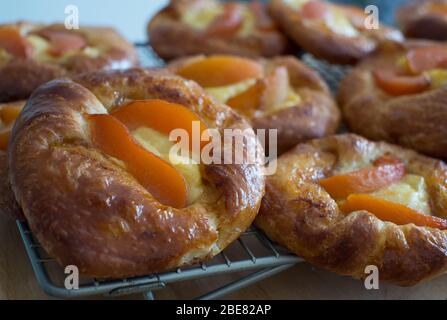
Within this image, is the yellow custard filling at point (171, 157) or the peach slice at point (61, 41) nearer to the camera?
the yellow custard filling at point (171, 157)

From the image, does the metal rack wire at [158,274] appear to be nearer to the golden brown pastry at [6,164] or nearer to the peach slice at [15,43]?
the golden brown pastry at [6,164]

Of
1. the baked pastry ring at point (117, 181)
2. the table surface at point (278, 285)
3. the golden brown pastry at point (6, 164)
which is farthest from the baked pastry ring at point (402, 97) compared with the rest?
the golden brown pastry at point (6, 164)

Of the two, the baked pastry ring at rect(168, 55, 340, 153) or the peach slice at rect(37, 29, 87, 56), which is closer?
the baked pastry ring at rect(168, 55, 340, 153)

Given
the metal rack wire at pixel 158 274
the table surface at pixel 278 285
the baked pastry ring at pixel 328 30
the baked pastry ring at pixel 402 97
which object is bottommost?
the table surface at pixel 278 285

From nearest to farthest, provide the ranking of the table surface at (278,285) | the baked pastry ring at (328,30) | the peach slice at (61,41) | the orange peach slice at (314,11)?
the table surface at (278,285), the peach slice at (61,41), the baked pastry ring at (328,30), the orange peach slice at (314,11)

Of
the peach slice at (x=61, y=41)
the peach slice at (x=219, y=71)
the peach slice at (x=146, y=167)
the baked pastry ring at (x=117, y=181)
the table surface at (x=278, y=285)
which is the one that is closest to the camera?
the baked pastry ring at (x=117, y=181)

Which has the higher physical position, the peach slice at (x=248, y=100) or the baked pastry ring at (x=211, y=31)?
the baked pastry ring at (x=211, y=31)

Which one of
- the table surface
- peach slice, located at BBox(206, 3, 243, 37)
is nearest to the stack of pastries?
peach slice, located at BBox(206, 3, 243, 37)

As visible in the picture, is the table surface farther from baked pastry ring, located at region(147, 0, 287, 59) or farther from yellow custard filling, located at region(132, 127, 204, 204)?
baked pastry ring, located at region(147, 0, 287, 59)
